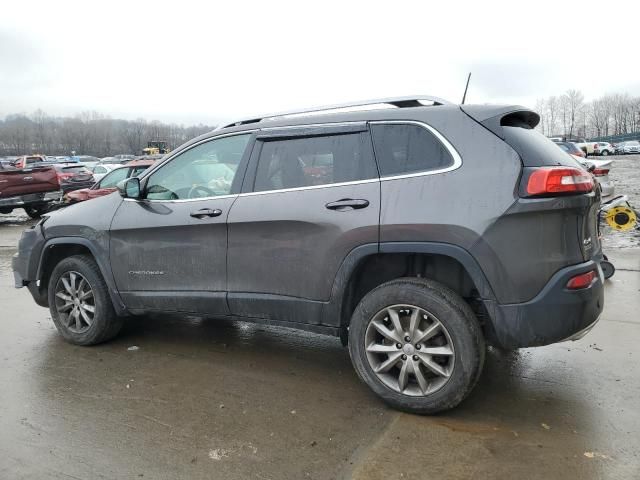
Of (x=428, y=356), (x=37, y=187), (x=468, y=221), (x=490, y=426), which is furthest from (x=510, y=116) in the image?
(x=37, y=187)

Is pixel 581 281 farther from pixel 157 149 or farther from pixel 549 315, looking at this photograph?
pixel 157 149

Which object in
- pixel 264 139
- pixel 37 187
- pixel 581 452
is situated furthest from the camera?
pixel 37 187

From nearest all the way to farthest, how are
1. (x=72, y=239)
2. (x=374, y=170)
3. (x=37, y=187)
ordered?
1. (x=374, y=170)
2. (x=72, y=239)
3. (x=37, y=187)

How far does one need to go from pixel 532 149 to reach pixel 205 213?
7.47ft

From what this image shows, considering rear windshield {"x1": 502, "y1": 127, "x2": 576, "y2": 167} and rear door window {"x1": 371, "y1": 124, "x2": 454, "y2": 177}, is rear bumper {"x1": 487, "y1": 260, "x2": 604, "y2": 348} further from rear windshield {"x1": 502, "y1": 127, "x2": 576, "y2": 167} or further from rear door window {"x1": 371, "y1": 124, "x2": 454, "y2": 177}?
rear door window {"x1": 371, "y1": 124, "x2": 454, "y2": 177}

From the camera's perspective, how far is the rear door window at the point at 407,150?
330cm

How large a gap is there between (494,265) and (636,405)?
142 cm

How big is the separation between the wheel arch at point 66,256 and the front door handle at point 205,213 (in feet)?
3.40

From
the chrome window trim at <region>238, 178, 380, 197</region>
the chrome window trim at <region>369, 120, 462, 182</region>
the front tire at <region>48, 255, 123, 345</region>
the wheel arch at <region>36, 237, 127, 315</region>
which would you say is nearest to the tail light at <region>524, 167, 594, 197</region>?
the chrome window trim at <region>369, 120, 462, 182</region>

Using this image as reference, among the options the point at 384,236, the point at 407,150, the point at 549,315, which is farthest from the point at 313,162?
the point at 549,315

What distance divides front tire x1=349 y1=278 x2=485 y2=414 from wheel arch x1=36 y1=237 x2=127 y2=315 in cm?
219

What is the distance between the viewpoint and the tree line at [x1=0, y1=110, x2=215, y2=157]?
10281 cm

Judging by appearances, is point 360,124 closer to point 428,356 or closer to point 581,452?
point 428,356

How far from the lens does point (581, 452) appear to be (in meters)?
2.91
